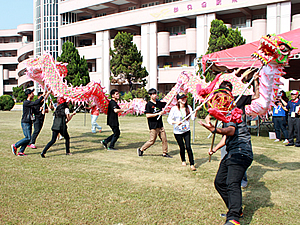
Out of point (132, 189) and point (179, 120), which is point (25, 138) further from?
point (179, 120)

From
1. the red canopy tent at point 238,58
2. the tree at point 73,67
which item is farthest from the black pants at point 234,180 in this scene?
the tree at point 73,67

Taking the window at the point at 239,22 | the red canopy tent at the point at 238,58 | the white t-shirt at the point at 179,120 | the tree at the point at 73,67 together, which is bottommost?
the white t-shirt at the point at 179,120

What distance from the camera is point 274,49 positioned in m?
4.42

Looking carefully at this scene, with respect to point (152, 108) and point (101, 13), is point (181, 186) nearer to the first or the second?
point (152, 108)

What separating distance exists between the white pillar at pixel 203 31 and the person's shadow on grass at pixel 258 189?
2557 centimetres

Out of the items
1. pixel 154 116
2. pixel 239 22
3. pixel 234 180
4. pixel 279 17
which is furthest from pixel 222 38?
pixel 234 180

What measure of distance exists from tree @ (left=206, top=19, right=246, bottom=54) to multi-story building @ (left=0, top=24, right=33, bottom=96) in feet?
138

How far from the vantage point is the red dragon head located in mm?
4426

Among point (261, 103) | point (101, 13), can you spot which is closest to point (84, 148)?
point (261, 103)

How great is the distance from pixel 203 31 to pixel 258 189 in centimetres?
2847

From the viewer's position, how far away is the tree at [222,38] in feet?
74.6

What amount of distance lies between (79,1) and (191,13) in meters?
18.3

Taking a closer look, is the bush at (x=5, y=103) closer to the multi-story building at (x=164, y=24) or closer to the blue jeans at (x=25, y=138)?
the multi-story building at (x=164, y=24)

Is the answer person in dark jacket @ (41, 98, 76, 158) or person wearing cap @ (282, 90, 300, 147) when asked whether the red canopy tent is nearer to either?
person wearing cap @ (282, 90, 300, 147)
